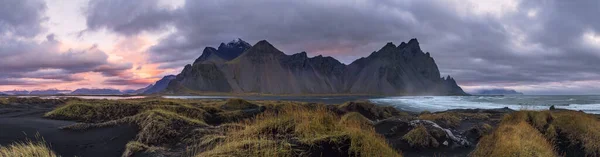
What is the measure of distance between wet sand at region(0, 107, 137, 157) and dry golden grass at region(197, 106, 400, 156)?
→ 4.47 m

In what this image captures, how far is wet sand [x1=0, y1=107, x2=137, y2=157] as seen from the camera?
33.7ft

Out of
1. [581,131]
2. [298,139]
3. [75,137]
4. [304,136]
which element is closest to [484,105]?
[581,131]

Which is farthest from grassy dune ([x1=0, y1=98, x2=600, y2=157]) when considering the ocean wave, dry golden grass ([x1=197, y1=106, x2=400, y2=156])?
the ocean wave

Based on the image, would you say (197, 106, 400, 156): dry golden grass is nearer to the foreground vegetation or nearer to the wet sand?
the foreground vegetation

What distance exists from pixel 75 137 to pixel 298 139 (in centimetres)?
809

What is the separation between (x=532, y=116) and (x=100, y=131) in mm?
19778

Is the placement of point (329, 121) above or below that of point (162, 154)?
above

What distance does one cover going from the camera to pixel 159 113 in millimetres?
13672

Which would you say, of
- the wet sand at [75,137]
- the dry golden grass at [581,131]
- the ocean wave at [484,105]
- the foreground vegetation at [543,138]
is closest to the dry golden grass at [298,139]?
the foreground vegetation at [543,138]

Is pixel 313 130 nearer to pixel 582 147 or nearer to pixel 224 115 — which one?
pixel 582 147

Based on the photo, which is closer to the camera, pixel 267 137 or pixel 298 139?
pixel 298 139

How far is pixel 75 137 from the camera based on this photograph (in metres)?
11.6

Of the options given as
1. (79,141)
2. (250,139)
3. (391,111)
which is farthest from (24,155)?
(391,111)

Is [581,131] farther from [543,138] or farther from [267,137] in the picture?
[267,137]
